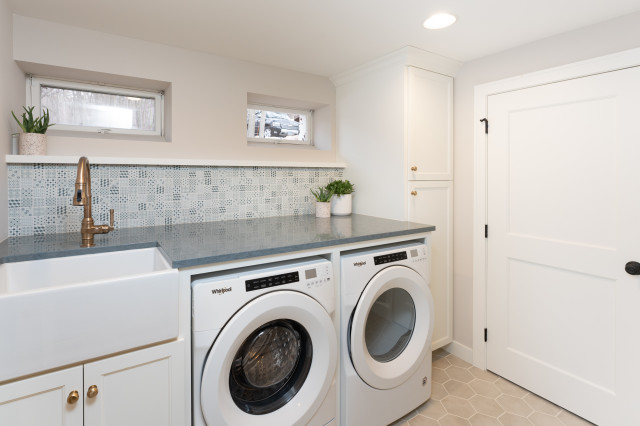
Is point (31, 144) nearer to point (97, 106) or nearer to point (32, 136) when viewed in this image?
point (32, 136)

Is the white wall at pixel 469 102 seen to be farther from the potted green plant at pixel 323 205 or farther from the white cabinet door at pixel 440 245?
the potted green plant at pixel 323 205

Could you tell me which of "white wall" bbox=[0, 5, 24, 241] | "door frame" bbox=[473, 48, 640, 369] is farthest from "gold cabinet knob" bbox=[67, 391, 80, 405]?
"door frame" bbox=[473, 48, 640, 369]

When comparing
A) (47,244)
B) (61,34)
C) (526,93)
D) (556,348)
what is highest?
(61,34)

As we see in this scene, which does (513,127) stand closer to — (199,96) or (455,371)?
(455,371)

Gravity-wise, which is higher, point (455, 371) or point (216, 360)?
point (216, 360)

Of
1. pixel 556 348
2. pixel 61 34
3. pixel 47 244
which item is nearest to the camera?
pixel 47 244

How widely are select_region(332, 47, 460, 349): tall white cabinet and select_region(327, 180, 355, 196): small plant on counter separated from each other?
0.11 meters

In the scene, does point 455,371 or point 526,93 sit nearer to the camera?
point 526,93

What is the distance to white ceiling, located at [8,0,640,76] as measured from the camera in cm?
160

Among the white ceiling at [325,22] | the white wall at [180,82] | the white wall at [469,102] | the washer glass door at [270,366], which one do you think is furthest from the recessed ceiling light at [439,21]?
the washer glass door at [270,366]

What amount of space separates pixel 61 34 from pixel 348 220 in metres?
1.91

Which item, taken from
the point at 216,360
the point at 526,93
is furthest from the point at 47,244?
the point at 526,93

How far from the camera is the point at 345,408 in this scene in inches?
65.4

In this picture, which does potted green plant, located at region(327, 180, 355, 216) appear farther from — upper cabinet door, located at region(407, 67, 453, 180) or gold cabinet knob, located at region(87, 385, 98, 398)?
gold cabinet knob, located at region(87, 385, 98, 398)
